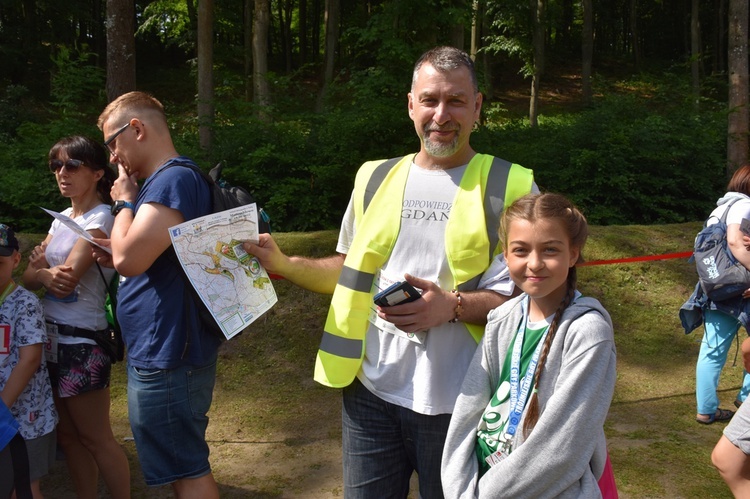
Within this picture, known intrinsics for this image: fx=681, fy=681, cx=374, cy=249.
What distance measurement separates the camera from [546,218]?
80.5 inches

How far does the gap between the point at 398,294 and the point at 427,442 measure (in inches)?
21.6

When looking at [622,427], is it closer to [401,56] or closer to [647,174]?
[647,174]

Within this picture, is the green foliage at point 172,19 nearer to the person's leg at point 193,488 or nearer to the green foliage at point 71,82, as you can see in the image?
the green foliage at point 71,82

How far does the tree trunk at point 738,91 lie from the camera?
10.4 metres

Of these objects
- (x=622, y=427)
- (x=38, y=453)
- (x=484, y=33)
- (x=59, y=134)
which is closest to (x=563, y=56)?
(x=484, y=33)

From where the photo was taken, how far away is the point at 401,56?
33.7 feet

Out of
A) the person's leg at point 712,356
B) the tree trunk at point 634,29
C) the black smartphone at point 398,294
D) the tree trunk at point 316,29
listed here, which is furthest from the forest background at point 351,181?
the tree trunk at point 316,29

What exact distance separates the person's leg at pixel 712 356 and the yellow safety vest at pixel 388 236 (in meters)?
3.25

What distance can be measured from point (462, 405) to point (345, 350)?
20.0 inches

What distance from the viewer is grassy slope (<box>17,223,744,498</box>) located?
4.19 metres

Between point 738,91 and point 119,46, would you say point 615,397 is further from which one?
point 119,46

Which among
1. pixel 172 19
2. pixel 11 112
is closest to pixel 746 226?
pixel 11 112

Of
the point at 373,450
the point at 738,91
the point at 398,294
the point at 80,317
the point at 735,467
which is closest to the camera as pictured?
the point at 398,294

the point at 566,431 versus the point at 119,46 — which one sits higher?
the point at 119,46
